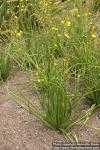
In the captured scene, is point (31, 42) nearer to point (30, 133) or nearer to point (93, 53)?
point (93, 53)

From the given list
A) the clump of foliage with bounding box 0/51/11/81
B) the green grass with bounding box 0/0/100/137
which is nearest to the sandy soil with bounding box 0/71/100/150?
the green grass with bounding box 0/0/100/137

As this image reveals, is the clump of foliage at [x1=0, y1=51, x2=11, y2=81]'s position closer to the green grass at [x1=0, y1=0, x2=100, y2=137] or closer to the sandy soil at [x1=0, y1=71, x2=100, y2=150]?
the green grass at [x1=0, y1=0, x2=100, y2=137]

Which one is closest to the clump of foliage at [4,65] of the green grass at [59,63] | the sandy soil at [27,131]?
the green grass at [59,63]

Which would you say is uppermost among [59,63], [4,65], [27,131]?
[59,63]

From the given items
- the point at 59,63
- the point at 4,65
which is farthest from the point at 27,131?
the point at 4,65

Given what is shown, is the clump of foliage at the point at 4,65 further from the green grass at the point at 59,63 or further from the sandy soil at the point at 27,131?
the sandy soil at the point at 27,131

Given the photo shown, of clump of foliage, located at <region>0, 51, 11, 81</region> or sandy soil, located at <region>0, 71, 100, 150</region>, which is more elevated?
clump of foliage, located at <region>0, 51, 11, 81</region>

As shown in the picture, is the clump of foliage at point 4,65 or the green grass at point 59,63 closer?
the green grass at point 59,63

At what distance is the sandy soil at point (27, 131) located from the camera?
2.66 meters

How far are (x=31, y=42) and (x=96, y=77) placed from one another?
890 millimetres

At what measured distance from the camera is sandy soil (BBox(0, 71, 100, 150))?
2662 millimetres

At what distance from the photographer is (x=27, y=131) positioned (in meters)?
2.79

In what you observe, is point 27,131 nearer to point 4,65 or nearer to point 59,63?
point 59,63

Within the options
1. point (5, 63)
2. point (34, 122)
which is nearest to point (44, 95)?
point (34, 122)
